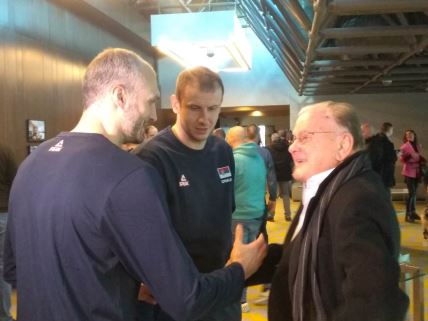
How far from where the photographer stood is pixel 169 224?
115cm

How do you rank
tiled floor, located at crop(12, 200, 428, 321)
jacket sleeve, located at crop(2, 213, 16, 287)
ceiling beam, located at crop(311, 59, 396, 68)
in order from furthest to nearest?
ceiling beam, located at crop(311, 59, 396, 68)
tiled floor, located at crop(12, 200, 428, 321)
jacket sleeve, located at crop(2, 213, 16, 287)

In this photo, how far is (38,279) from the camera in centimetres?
118

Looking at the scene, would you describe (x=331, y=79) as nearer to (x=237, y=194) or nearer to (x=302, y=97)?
(x=302, y=97)

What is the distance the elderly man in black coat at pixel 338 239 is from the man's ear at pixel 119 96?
706 millimetres

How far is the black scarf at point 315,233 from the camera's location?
1.45m

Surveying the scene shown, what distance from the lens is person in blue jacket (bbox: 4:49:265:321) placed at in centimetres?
110

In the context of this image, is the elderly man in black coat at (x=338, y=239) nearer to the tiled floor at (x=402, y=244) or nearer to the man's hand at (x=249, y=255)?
the man's hand at (x=249, y=255)

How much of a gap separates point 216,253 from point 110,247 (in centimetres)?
81

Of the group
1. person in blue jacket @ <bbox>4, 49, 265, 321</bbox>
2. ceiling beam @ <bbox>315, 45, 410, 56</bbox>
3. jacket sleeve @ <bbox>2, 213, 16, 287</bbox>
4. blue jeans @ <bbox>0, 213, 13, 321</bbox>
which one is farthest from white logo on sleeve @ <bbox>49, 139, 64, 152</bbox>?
ceiling beam @ <bbox>315, 45, 410, 56</bbox>

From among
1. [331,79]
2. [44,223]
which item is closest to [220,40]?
[331,79]

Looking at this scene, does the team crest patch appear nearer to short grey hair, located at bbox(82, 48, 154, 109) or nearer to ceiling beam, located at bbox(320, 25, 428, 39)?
short grey hair, located at bbox(82, 48, 154, 109)

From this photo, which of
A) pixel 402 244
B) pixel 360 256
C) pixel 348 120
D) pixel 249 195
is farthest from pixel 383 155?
pixel 360 256

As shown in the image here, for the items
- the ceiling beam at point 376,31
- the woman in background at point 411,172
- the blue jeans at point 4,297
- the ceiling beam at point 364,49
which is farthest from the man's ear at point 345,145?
the woman in background at point 411,172

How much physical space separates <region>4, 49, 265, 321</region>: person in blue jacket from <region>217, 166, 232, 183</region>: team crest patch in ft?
2.48
